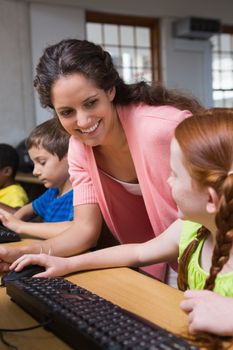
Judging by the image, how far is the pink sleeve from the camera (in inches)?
55.6

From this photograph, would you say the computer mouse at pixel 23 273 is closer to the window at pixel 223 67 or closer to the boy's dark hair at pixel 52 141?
the boy's dark hair at pixel 52 141

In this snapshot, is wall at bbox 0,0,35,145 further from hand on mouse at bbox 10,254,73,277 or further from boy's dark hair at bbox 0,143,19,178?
hand on mouse at bbox 10,254,73,277

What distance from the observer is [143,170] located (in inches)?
54.0

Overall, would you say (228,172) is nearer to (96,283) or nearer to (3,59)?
(96,283)

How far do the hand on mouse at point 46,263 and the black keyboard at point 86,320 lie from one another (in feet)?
0.39

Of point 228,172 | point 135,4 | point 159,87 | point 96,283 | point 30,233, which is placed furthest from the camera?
point 135,4

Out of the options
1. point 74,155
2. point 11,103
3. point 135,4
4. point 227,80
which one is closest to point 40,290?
point 74,155

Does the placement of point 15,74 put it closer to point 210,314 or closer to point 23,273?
point 23,273

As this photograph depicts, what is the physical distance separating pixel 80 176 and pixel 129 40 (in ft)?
12.3

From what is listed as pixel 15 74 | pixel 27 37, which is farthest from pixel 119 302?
pixel 27 37

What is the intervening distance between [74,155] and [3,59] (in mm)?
3022

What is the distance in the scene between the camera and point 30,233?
1.61 metres

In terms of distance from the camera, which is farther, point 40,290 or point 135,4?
point 135,4

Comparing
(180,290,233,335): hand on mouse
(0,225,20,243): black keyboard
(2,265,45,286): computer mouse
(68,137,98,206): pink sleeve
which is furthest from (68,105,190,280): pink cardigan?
(180,290,233,335): hand on mouse
